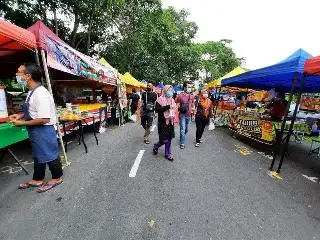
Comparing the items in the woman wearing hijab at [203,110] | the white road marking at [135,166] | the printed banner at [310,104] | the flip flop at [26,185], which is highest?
the woman wearing hijab at [203,110]

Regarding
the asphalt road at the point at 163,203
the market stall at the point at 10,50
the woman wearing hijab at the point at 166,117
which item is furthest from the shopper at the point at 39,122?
the woman wearing hijab at the point at 166,117

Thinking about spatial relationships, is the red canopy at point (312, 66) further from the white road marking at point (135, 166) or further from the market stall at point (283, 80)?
the white road marking at point (135, 166)

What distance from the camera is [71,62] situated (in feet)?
26.0

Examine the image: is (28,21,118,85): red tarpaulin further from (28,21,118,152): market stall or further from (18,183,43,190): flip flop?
(18,183,43,190): flip flop

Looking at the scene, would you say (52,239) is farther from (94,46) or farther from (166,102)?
(94,46)

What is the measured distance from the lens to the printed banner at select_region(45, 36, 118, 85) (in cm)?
659

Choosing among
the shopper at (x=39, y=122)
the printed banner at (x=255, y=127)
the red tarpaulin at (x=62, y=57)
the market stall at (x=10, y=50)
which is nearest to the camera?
the shopper at (x=39, y=122)

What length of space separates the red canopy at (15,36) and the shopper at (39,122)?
0.74m

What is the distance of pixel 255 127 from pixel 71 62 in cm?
702

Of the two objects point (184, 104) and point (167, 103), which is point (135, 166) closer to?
point (167, 103)

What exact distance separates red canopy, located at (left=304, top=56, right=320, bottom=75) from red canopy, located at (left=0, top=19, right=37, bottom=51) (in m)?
5.96

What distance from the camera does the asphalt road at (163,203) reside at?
11.8 ft

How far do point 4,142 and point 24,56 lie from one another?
340cm

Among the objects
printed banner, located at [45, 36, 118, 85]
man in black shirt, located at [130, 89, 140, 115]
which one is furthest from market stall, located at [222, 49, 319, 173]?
printed banner, located at [45, 36, 118, 85]
